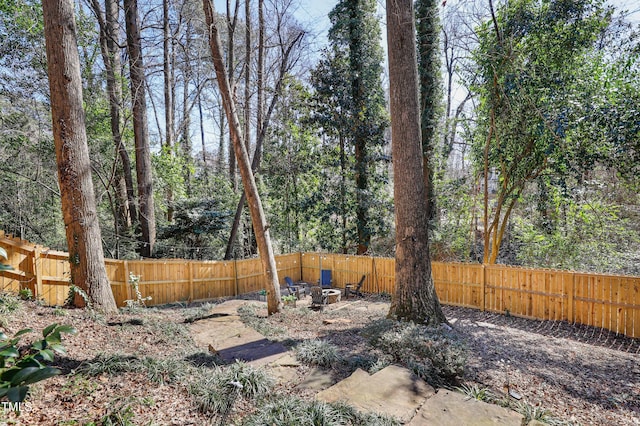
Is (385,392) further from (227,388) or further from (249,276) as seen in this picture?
(249,276)

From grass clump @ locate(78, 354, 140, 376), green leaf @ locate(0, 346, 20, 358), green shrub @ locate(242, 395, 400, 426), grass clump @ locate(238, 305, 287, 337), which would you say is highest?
green leaf @ locate(0, 346, 20, 358)

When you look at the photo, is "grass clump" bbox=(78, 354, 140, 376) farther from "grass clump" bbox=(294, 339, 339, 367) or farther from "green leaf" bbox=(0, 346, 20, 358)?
"green leaf" bbox=(0, 346, 20, 358)

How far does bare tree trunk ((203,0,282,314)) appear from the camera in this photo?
5809mm

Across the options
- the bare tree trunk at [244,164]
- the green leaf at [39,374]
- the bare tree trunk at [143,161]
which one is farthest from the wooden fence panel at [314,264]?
the green leaf at [39,374]

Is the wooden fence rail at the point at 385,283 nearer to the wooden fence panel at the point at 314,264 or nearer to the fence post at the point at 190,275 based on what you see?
the fence post at the point at 190,275

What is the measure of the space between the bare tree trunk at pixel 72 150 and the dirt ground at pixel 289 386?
22.9 inches

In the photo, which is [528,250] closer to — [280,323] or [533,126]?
[533,126]

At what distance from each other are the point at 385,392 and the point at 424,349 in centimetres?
98

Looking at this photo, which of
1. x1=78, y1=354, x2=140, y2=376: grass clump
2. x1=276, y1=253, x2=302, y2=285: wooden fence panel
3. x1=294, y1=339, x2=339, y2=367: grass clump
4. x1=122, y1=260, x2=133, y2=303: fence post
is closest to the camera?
x1=78, y1=354, x2=140, y2=376: grass clump

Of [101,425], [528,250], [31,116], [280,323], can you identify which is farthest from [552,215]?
[31,116]

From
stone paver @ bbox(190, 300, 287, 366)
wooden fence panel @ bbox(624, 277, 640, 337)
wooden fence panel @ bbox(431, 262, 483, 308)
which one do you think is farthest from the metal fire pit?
wooden fence panel @ bbox(624, 277, 640, 337)

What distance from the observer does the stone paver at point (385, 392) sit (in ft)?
8.39

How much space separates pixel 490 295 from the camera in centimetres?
788

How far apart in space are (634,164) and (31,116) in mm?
13903
